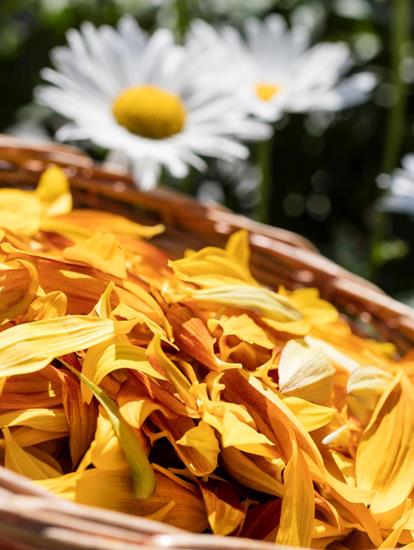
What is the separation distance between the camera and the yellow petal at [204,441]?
0.38 meters

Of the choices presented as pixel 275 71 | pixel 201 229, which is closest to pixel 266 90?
pixel 275 71

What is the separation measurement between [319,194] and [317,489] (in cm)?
61

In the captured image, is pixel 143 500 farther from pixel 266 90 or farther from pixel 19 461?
pixel 266 90

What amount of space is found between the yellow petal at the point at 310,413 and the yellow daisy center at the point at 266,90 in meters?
0.38

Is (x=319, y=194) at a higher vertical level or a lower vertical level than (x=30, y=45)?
lower

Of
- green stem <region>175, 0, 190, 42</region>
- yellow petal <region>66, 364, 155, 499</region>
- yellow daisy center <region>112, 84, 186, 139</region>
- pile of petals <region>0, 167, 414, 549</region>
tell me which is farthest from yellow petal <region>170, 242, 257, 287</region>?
green stem <region>175, 0, 190, 42</region>

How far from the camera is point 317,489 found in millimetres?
412

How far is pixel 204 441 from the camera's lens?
1.24 ft

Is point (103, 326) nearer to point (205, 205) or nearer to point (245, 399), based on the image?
point (245, 399)

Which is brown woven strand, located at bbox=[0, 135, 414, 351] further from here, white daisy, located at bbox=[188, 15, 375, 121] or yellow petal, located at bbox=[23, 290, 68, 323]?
yellow petal, located at bbox=[23, 290, 68, 323]

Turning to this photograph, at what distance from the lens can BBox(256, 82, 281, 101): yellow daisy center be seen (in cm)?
76

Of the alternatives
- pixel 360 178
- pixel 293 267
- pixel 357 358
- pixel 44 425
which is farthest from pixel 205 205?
pixel 360 178

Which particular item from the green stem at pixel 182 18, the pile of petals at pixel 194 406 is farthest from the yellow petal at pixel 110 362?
the green stem at pixel 182 18

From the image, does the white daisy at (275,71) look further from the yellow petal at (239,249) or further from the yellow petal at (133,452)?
the yellow petal at (133,452)
